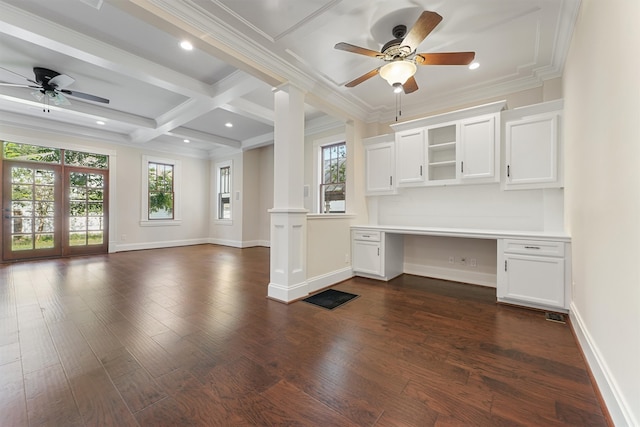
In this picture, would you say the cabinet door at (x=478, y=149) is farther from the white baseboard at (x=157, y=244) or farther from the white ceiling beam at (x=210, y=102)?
the white baseboard at (x=157, y=244)

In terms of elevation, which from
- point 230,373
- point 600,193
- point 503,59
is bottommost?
point 230,373

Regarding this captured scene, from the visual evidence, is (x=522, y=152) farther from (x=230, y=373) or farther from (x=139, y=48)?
(x=139, y=48)

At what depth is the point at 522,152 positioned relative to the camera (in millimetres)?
3074

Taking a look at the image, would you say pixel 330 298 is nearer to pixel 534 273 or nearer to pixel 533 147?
pixel 534 273

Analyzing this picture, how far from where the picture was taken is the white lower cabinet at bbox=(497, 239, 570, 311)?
2561 mm

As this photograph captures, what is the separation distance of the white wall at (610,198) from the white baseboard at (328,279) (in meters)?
2.51

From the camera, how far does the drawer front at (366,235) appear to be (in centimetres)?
390

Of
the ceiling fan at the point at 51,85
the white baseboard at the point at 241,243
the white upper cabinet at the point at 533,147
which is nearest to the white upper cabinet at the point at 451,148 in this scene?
the white upper cabinet at the point at 533,147

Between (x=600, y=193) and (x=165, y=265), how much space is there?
19.6 feet

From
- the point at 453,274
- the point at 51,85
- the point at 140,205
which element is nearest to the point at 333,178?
the point at 453,274

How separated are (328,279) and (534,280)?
2.34m

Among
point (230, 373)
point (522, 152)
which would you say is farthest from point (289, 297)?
point (522, 152)

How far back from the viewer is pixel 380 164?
419 centimetres

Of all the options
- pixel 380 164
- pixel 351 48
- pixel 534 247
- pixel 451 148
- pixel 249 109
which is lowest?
pixel 534 247
